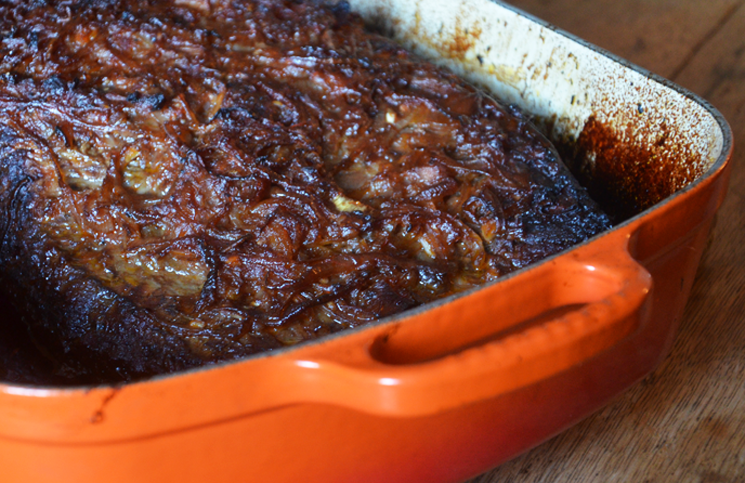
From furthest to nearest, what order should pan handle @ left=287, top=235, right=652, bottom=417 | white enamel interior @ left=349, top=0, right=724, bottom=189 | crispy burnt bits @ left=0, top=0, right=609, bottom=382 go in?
white enamel interior @ left=349, top=0, right=724, bottom=189, crispy burnt bits @ left=0, top=0, right=609, bottom=382, pan handle @ left=287, top=235, right=652, bottom=417

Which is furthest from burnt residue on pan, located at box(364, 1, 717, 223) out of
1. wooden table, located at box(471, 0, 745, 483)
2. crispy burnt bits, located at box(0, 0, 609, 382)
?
wooden table, located at box(471, 0, 745, 483)

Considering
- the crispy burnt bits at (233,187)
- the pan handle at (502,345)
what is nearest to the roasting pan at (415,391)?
the pan handle at (502,345)

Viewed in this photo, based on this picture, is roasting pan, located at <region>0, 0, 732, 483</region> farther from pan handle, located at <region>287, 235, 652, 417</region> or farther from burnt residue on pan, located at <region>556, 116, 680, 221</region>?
burnt residue on pan, located at <region>556, 116, 680, 221</region>

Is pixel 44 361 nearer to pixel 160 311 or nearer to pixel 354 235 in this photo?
pixel 160 311

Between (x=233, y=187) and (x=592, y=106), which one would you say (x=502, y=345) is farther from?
(x=592, y=106)

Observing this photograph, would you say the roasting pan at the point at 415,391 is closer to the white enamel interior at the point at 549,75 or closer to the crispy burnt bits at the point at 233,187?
the white enamel interior at the point at 549,75

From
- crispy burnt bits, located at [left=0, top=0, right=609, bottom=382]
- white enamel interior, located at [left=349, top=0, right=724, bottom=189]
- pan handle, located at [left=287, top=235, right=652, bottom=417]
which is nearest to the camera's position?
pan handle, located at [left=287, top=235, right=652, bottom=417]

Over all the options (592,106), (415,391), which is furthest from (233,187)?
(592,106)

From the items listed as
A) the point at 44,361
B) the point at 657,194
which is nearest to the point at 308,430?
the point at 44,361
